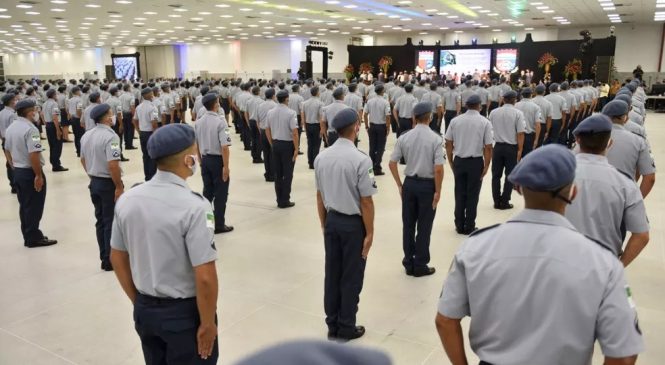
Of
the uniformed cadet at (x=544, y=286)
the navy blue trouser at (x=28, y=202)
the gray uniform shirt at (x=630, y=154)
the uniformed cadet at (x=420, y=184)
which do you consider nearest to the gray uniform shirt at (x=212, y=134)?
the navy blue trouser at (x=28, y=202)

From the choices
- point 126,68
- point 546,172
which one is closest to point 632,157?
point 546,172

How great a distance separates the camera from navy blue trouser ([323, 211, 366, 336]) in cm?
412

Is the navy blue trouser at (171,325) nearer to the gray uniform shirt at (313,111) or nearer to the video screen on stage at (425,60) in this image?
the gray uniform shirt at (313,111)

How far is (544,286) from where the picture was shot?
1795 mm

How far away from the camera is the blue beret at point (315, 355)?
0.65 metres

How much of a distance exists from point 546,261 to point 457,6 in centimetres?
2059

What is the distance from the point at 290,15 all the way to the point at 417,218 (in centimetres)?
1948

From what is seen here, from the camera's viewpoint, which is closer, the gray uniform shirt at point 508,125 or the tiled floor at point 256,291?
the tiled floor at point 256,291

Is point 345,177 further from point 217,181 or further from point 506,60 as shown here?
point 506,60

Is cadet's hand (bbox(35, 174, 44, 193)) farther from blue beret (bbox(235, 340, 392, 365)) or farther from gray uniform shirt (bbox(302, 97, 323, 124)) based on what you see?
blue beret (bbox(235, 340, 392, 365))

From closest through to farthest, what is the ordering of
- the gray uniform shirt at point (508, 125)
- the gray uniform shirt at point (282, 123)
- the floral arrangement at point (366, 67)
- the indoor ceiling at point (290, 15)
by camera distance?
the gray uniform shirt at point (508, 125) < the gray uniform shirt at point (282, 123) < the indoor ceiling at point (290, 15) < the floral arrangement at point (366, 67)

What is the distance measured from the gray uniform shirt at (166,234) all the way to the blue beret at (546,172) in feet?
5.02

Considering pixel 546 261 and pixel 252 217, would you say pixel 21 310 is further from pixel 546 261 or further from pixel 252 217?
pixel 546 261

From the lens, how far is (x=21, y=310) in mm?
4824
